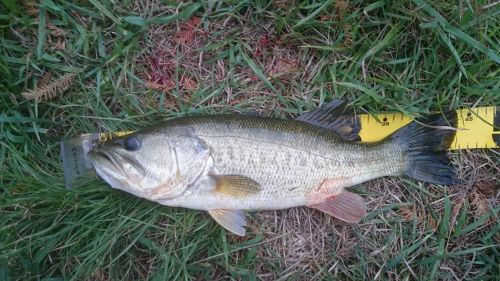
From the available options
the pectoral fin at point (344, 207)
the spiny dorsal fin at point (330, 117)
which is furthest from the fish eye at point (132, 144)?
the pectoral fin at point (344, 207)

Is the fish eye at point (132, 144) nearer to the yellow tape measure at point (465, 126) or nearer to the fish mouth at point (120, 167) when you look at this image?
the fish mouth at point (120, 167)

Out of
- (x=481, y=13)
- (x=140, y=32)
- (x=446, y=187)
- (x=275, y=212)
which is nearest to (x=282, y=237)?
(x=275, y=212)

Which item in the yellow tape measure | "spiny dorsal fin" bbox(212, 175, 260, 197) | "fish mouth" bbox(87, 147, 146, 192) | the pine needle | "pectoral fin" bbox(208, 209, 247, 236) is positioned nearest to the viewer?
"fish mouth" bbox(87, 147, 146, 192)

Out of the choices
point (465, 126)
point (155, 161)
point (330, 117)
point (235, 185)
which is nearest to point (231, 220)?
point (235, 185)

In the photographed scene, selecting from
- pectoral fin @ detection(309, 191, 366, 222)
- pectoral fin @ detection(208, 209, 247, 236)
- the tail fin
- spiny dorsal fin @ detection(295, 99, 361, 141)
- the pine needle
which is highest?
the pine needle

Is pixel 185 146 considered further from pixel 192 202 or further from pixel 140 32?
pixel 140 32

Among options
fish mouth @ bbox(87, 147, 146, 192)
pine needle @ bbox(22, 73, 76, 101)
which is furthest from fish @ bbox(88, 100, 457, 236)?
pine needle @ bbox(22, 73, 76, 101)

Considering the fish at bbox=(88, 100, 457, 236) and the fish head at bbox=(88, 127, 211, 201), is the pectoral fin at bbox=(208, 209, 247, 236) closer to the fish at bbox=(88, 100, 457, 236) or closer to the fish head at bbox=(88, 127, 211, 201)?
the fish at bbox=(88, 100, 457, 236)
